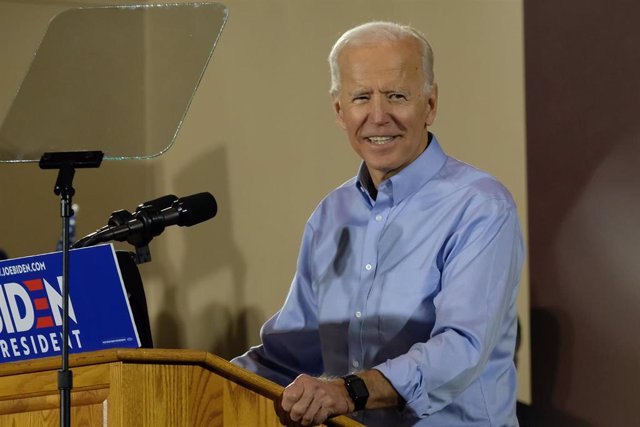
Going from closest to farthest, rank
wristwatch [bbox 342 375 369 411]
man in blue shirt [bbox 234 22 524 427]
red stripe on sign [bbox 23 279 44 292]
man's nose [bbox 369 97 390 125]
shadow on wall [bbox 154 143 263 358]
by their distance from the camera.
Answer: wristwatch [bbox 342 375 369 411] → red stripe on sign [bbox 23 279 44 292] → man in blue shirt [bbox 234 22 524 427] → man's nose [bbox 369 97 390 125] → shadow on wall [bbox 154 143 263 358]

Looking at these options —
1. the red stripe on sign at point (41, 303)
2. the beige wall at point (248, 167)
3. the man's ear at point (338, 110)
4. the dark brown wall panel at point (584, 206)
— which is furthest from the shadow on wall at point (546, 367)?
the red stripe on sign at point (41, 303)

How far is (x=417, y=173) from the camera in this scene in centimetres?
234

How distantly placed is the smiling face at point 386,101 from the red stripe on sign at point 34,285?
845 millimetres

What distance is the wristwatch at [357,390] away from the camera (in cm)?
171

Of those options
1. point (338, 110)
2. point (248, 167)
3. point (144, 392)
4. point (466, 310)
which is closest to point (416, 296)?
point (466, 310)

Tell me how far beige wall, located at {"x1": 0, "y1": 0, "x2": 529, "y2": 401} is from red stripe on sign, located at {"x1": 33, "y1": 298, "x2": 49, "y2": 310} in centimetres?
142

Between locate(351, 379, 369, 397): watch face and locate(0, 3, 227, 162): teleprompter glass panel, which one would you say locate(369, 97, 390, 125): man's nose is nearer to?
locate(0, 3, 227, 162): teleprompter glass panel

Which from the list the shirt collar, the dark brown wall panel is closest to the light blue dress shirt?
the shirt collar

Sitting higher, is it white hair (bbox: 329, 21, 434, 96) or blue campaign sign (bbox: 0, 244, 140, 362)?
white hair (bbox: 329, 21, 434, 96)

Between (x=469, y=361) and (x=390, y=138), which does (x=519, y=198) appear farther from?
(x=469, y=361)

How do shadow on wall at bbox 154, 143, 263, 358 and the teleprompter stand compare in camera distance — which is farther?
shadow on wall at bbox 154, 143, 263, 358

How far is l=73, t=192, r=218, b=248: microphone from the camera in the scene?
1.86 metres

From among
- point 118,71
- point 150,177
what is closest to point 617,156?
point 118,71

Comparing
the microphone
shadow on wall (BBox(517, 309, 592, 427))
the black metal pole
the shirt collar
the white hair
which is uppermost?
the white hair
